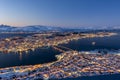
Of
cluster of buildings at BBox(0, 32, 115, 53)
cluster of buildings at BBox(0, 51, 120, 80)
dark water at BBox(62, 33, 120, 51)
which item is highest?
cluster of buildings at BBox(0, 51, 120, 80)

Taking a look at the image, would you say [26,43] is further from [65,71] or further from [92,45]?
[65,71]

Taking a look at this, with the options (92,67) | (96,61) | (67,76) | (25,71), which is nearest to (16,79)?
(25,71)

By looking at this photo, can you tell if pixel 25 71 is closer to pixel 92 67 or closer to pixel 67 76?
pixel 67 76

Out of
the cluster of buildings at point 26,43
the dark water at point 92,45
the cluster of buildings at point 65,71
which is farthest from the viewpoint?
the cluster of buildings at point 26,43

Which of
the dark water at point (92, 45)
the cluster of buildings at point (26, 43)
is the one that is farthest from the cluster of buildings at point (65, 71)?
the cluster of buildings at point (26, 43)

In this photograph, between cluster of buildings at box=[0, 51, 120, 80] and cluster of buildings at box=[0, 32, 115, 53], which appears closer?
cluster of buildings at box=[0, 51, 120, 80]

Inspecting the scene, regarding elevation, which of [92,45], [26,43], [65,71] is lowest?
[26,43]

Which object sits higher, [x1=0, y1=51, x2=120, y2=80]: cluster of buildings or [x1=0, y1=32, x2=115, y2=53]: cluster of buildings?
[x1=0, y1=51, x2=120, y2=80]: cluster of buildings

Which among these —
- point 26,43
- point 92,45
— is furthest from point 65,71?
point 26,43

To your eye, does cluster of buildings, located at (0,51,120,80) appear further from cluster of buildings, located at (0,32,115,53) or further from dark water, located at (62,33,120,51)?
cluster of buildings, located at (0,32,115,53)

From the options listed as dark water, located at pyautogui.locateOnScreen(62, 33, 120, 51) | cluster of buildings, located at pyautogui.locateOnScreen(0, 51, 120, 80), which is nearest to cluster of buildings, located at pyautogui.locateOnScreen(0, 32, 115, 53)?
dark water, located at pyautogui.locateOnScreen(62, 33, 120, 51)

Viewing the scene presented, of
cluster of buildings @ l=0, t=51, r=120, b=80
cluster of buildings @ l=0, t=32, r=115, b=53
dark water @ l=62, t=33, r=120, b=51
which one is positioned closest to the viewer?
cluster of buildings @ l=0, t=51, r=120, b=80

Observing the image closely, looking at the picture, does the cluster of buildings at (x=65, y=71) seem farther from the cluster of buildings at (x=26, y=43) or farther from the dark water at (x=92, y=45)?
the cluster of buildings at (x=26, y=43)
